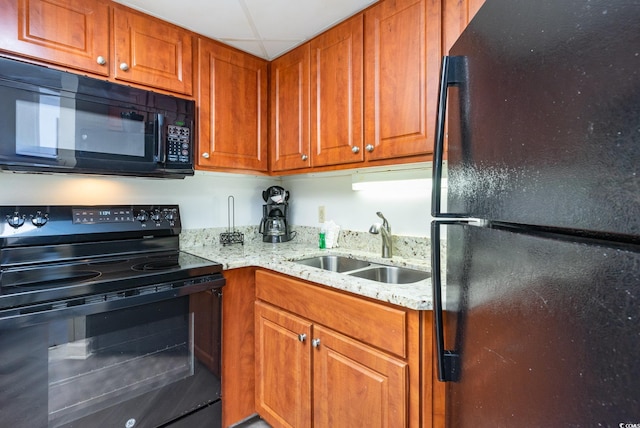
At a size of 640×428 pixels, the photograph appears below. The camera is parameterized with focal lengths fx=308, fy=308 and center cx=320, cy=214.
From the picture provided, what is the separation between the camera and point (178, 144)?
1.62 m

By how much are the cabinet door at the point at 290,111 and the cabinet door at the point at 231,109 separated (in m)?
0.07

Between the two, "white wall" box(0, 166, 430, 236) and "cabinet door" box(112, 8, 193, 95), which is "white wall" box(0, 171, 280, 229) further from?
"cabinet door" box(112, 8, 193, 95)

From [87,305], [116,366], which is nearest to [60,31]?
[87,305]

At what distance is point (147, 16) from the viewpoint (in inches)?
61.2

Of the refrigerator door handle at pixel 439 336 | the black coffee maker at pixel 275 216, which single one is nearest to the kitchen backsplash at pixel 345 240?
the black coffee maker at pixel 275 216

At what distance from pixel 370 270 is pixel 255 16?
142cm

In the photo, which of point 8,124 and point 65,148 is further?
point 65,148

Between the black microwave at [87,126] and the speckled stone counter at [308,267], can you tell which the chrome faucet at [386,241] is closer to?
the speckled stone counter at [308,267]

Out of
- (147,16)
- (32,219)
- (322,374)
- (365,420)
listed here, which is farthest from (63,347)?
(147,16)

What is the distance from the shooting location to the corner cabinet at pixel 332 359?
40.4 inches

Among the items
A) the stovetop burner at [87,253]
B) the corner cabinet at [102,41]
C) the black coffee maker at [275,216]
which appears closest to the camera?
the stovetop burner at [87,253]

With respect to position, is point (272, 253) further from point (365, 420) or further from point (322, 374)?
point (365, 420)

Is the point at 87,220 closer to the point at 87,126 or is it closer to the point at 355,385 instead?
the point at 87,126

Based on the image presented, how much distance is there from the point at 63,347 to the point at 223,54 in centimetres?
163
